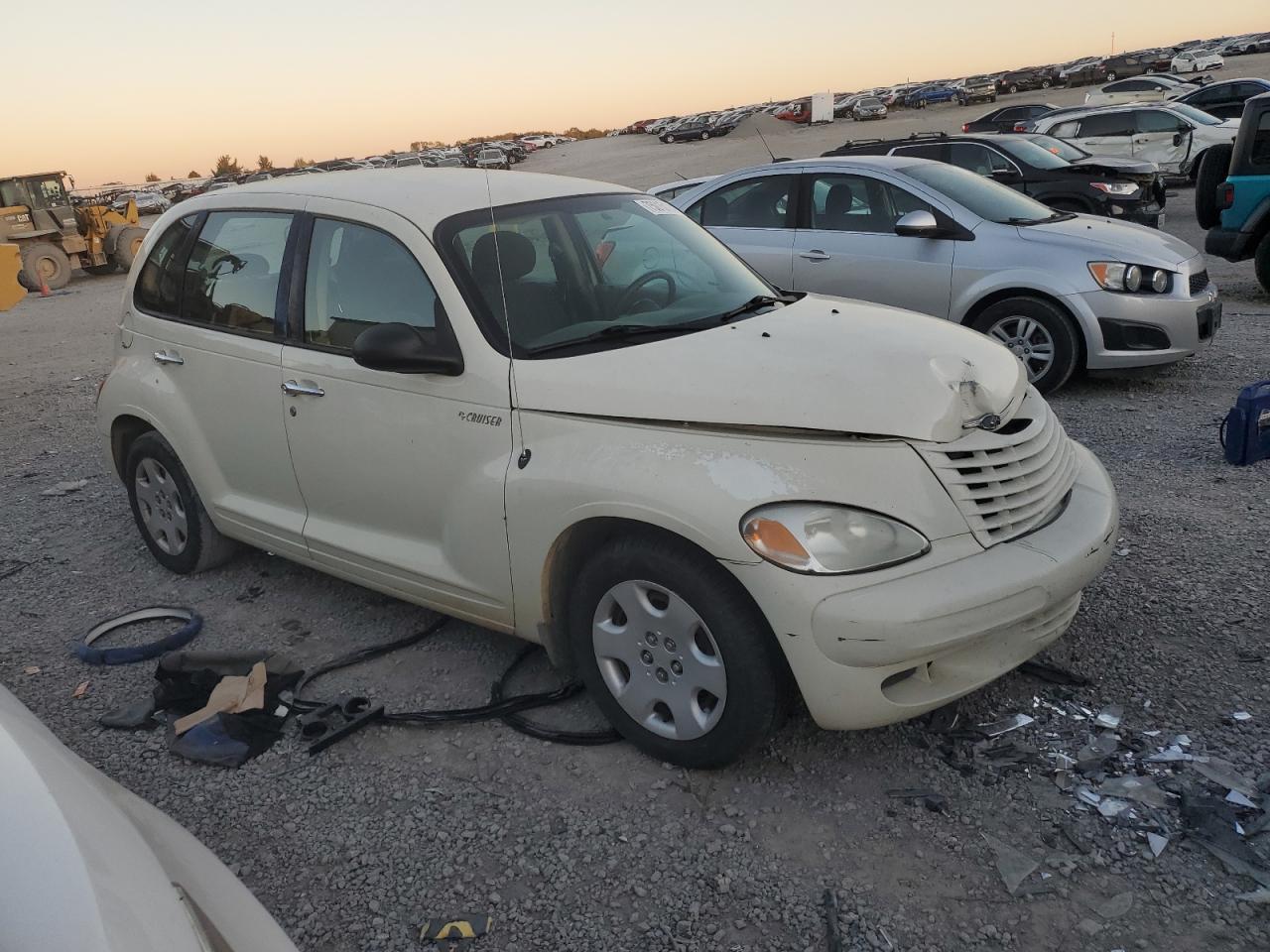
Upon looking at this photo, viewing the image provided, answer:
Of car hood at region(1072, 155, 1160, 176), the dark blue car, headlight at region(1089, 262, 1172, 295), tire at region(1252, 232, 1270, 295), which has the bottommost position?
tire at region(1252, 232, 1270, 295)

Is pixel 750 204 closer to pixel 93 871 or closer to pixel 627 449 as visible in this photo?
pixel 627 449

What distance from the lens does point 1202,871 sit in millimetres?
2643

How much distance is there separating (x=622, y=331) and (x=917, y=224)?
3937 millimetres

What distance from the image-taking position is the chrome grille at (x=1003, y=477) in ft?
9.85

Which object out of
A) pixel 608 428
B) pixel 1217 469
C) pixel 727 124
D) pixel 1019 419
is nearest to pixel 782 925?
pixel 608 428

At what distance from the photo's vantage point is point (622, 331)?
3598 millimetres

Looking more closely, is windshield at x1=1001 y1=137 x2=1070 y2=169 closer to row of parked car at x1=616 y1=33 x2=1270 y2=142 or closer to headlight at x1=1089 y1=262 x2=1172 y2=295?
headlight at x1=1089 y1=262 x2=1172 y2=295

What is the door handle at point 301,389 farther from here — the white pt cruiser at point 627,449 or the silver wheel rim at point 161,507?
the silver wheel rim at point 161,507

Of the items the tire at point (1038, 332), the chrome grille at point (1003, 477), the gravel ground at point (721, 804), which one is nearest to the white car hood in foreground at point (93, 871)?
the gravel ground at point (721, 804)

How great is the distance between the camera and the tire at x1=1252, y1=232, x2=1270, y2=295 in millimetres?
9562

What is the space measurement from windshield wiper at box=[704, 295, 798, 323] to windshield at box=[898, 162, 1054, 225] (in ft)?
12.9

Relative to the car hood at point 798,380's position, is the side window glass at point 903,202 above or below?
above

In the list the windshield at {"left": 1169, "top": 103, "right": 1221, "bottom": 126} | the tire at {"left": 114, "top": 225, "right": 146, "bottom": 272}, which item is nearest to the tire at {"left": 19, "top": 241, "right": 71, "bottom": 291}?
the tire at {"left": 114, "top": 225, "right": 146, "bottom": 272}

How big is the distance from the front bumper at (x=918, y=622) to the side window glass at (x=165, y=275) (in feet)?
10.7
